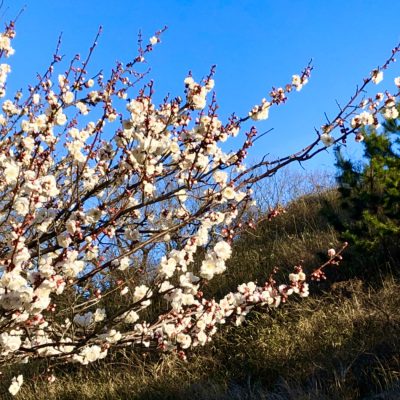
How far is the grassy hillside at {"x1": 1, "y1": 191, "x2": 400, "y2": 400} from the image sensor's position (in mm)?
4605

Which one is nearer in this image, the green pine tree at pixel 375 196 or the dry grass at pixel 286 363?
the dry grass at pixel 286 363

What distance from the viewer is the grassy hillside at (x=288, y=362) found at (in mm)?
4605

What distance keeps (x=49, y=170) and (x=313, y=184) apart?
1122 cm

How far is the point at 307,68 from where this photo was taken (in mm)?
4105

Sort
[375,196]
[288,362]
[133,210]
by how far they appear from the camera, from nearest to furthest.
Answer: [133,210], [288,362], [375,196]

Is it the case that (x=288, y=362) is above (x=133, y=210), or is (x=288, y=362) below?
below

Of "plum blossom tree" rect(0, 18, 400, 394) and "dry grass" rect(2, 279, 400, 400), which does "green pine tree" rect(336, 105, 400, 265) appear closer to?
"dry grass" rect(2, 279, 400, 400)

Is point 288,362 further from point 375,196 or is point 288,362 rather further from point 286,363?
point 375,196

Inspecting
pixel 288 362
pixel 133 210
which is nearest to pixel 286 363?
pixel 288 362

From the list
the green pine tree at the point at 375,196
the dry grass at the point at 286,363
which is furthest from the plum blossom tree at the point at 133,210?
the green pine tree at the point at 375,196

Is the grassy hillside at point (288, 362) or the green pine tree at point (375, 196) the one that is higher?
the green pine tree at point (375, 196)

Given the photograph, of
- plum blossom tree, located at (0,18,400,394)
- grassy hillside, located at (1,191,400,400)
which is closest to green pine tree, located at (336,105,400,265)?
grassy hillside, located at (1,191,400,400)

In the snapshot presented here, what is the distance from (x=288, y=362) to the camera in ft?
17.4

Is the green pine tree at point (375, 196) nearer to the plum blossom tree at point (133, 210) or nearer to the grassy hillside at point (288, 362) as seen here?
the grassy hillside at point (288, 362)
